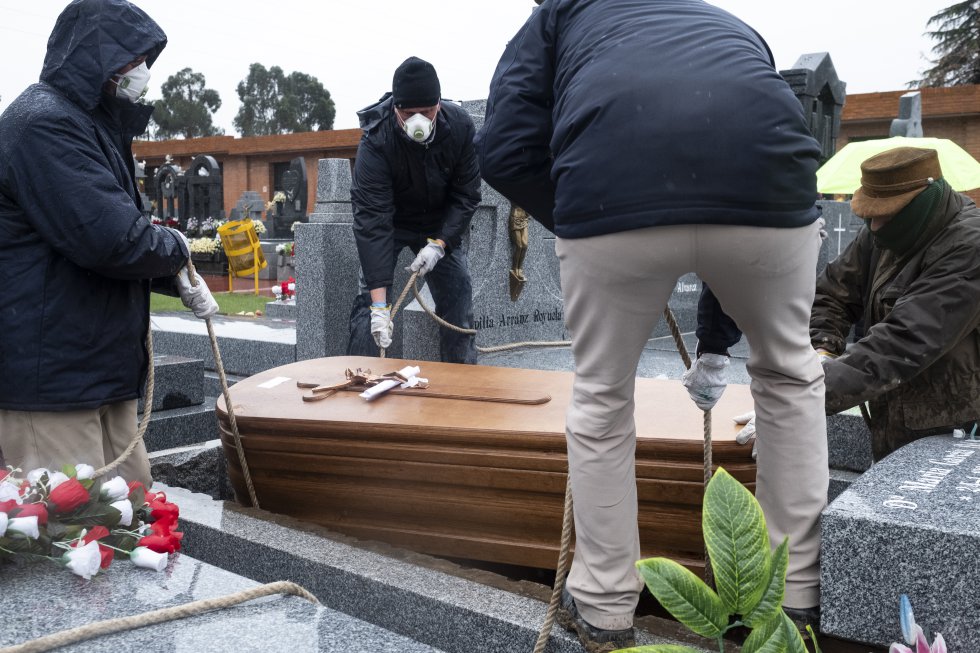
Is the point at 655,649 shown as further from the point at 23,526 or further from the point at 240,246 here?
the point at 240,246

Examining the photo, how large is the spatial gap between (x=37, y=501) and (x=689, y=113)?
67.5 inches

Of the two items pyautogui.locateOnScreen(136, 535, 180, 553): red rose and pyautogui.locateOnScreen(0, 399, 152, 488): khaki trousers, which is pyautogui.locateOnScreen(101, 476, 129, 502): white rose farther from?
pyautogui.locateOnScreen(0, 399, 152, 488): khaki trousers

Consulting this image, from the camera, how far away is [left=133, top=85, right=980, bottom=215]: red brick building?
17.8 m

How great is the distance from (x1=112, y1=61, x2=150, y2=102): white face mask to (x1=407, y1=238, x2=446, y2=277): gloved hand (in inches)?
81.4

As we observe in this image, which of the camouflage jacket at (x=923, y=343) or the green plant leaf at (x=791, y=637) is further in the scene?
the camouflage jacket at (x=923, y=343)

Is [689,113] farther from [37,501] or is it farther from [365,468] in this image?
[37,501]

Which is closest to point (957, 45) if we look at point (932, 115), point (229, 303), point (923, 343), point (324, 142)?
point (932, 115)

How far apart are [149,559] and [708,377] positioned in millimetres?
1339

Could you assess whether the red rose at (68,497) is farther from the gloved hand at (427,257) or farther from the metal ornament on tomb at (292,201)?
the metal ornament on tomb at (292,201)

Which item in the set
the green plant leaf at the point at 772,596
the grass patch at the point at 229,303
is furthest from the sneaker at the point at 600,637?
the grass patch at the point at 229,303

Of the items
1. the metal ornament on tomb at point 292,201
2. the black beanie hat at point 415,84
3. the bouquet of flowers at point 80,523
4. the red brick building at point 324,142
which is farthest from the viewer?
the metal ornament on tomb at point 292,201

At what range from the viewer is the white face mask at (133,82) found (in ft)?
8.77

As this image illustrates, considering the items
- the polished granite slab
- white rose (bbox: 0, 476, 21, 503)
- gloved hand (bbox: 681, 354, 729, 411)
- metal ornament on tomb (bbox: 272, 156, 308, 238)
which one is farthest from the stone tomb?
metal ornament on tomb (bbox: 272, 156, 308, 238)

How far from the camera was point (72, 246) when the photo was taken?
8.13 ft
